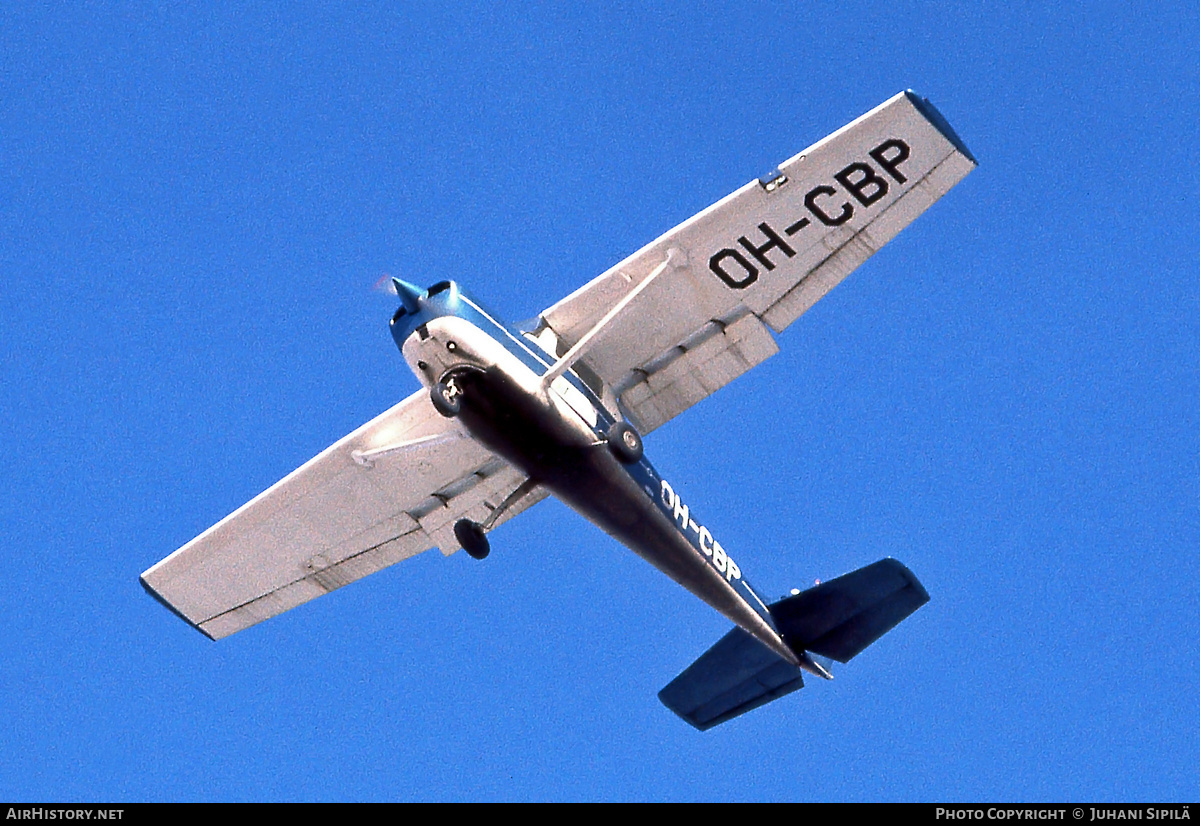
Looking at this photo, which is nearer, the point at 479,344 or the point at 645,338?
the point at 479,344

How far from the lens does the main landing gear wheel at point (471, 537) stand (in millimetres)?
15281

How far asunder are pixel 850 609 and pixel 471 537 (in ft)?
16.4

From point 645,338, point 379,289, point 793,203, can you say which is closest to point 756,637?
point 645,338

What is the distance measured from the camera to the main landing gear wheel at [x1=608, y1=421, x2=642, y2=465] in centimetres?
1488

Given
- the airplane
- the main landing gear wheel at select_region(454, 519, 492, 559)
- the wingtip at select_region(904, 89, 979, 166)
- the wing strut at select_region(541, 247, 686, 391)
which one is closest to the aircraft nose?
the airplane

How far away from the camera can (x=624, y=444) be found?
1492cm

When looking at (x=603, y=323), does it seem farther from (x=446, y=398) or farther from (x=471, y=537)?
(x=471, y=537)

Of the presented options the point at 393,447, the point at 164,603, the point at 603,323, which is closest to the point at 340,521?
the point at 393,447

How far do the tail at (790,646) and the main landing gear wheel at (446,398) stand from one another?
18.5ft

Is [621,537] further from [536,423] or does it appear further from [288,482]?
[288,482]

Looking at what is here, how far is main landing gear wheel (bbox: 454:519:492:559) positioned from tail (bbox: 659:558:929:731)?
12.8 feet

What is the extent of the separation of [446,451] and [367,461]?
98cm

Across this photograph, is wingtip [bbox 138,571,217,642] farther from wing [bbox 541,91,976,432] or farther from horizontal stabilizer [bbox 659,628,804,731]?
wing [bbox 541,91,976,432]

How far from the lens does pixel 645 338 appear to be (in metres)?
16.0
